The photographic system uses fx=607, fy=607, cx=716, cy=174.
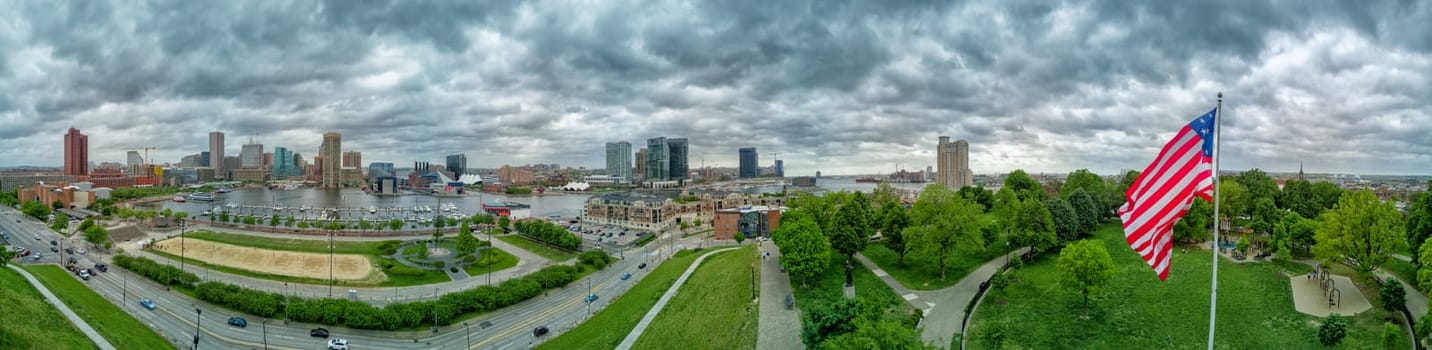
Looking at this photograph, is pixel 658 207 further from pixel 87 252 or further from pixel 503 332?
pixel 87 252

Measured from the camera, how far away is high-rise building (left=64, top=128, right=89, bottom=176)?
469ft

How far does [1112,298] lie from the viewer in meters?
19.8

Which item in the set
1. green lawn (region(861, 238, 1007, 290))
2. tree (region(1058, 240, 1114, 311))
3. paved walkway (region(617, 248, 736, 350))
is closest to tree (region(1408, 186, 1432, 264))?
tree (region(1058, 240, 1114, 311))

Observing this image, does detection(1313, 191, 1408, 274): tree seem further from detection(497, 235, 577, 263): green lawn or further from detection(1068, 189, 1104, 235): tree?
detection(497, 235, 577, 263): green lawn

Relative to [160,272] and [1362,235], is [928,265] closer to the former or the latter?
[1362,235]

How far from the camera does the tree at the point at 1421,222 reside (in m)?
19.6

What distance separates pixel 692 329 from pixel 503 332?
10.3 meters

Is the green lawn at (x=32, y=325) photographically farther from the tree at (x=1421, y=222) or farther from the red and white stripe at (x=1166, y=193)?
the tree at (x=1421, y=222)

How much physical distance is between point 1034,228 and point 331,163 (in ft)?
694

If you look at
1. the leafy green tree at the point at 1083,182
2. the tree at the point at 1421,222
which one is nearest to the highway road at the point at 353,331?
the tree at the point at 1421,222

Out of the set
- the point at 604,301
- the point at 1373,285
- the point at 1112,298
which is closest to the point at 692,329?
the point at 604,301

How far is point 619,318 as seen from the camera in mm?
28062

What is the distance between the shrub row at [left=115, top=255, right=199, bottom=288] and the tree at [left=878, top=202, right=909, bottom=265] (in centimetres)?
3825

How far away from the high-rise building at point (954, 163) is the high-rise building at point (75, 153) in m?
198
